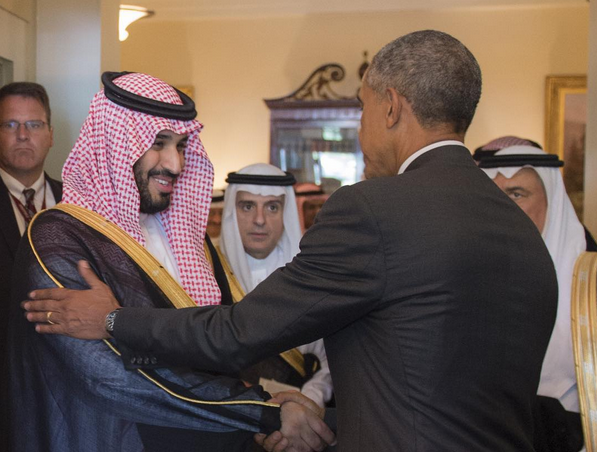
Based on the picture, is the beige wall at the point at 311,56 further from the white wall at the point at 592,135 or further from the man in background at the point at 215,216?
the white wall at the point at 592,135

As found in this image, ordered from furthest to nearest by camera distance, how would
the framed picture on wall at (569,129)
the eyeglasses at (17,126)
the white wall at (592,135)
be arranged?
1. the framed picture on wall at (569,129)
2. the white wall at (592,135)
3. the eyeglasses at (17,126)

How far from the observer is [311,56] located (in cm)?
841

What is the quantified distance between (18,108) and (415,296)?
A: 2.73 meters

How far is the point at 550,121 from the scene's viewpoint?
781 centimetres

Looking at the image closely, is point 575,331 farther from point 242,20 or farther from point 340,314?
point 242,20

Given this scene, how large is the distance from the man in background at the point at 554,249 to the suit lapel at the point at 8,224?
2269mm

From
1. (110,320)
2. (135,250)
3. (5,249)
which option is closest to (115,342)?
(110,320)

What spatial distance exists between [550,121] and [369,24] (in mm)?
2226

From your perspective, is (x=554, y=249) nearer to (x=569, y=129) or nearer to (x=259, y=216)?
(x=259, y=216)

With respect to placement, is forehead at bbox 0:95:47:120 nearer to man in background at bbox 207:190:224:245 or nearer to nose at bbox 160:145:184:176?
nose at bbox 160:145:184:176

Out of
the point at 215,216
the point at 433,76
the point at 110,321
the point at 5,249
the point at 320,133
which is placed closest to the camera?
the point at 433,76

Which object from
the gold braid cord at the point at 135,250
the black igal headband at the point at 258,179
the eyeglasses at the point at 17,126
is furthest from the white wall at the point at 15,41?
the gold braid cord at the point at 135,250

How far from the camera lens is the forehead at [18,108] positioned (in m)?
3.66

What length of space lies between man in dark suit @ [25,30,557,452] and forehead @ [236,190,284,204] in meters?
2.09
